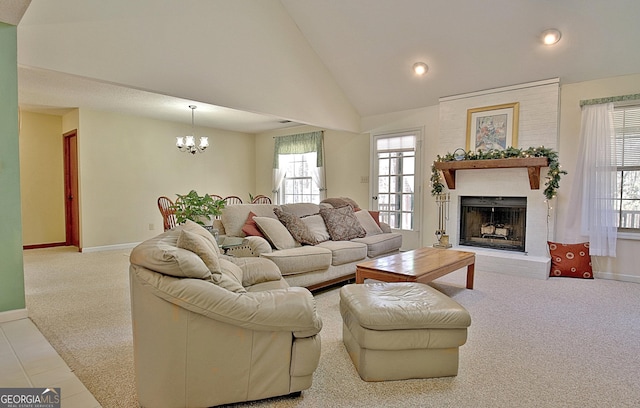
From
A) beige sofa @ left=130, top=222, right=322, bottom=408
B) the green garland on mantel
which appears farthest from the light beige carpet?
the green garland on mantel

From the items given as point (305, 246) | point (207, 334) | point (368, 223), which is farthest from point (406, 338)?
→ point (368, 223)

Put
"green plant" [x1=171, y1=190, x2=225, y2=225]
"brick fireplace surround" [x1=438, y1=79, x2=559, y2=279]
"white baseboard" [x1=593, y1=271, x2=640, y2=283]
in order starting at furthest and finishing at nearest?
1. "brick fireplace surround" [x1=438, y1=79, x2=559, y2=279]
2. "white baseboard" [x1=593, y1=271, x2=640, y2=283]
3. "green plant" [x1=171, y1=190, x2=225, y2=225]

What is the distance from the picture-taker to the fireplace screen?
4863mm

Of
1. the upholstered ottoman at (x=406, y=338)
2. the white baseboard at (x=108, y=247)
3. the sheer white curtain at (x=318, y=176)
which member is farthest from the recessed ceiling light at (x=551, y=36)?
the white baseboard at (x=108, y=247)

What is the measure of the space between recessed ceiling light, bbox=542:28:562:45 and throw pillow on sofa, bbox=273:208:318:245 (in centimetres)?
357

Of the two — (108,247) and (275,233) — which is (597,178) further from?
(108,247)

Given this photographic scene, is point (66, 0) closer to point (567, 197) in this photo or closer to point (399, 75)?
point (399, 75)

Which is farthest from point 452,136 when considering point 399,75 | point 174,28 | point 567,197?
point 174,28

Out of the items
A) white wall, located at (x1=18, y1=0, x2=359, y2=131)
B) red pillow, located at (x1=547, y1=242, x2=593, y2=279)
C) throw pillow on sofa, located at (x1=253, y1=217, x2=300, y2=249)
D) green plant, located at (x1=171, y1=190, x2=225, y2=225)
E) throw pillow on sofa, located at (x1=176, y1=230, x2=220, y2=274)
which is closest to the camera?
throw pillow on sofa, located at (x1=176, y1=230, x2=220, y2=274)

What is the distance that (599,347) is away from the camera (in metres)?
2.41

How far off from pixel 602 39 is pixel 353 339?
4.44 m

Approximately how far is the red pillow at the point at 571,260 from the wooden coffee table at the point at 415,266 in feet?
4.96

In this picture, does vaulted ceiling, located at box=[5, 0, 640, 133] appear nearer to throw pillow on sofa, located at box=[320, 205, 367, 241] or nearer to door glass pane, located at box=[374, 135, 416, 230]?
door glass pane, located at box=[374, 135, 416, 230]

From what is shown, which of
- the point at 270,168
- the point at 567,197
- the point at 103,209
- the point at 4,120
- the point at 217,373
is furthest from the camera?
the point at 270,168
